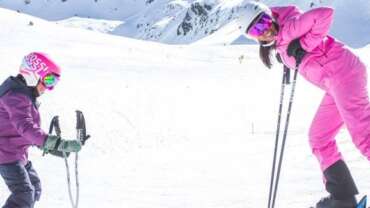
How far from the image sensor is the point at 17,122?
18.1ft

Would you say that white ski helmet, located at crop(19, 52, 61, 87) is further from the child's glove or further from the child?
the child's glove

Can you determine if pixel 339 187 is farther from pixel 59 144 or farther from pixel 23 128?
pixel 23 128

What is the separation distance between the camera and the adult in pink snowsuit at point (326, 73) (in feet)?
16.7

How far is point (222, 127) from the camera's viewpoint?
13.2 metres

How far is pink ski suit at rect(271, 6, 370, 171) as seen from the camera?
5027 millimetres

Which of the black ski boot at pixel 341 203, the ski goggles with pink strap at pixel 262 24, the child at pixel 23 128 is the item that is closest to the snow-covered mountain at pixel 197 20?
the ski goggles with pink strap at pixel 262 24

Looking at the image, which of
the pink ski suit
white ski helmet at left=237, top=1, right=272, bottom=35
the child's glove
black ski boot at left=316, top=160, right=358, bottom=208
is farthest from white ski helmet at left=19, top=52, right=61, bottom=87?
black ski boot at left=316, top=160, right=358, bottom=208

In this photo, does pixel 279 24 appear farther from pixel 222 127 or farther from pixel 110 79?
pixel 110 79

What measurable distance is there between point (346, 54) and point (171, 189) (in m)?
3.37

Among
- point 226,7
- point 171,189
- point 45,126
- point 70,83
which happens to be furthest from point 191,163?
point 226,7

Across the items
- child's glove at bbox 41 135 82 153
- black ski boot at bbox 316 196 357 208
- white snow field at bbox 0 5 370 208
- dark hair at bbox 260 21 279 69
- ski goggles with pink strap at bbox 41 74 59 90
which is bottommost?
white snow field at bbox 0 5 370 208

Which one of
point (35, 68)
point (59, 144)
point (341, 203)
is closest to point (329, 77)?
point (341, 203)

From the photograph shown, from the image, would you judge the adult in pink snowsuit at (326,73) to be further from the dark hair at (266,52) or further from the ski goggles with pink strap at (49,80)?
the ski goggles with pink strap at (49,80)

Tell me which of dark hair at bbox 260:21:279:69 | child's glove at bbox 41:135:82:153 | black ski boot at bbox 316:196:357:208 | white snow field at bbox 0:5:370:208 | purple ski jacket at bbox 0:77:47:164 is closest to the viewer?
black ski boot at bbox 316:196:357:208
